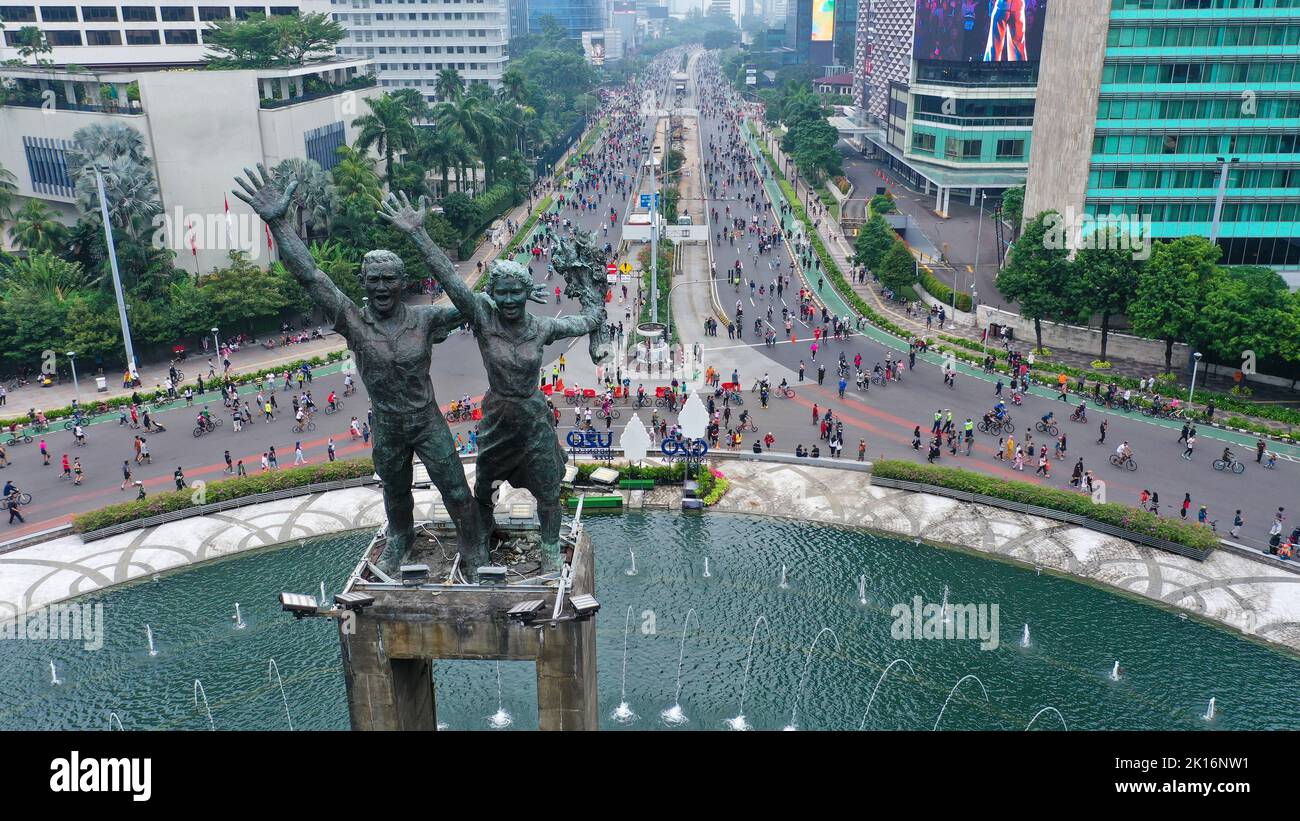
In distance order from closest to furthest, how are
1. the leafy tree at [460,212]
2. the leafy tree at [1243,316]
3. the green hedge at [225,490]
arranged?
the green hedge at [225,490] → the leafy tree at [1243,316] → the leafy tree at [460,212]

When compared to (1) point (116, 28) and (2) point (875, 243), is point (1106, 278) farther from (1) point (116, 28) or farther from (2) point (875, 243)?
(1) point (116, 28)

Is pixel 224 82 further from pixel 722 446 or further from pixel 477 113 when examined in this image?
Answer: pixel 722 446

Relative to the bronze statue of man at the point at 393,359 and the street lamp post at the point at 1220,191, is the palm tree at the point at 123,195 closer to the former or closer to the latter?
the bronze statue of man at the point at 393,359

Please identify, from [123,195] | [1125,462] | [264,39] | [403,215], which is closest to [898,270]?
[1125,462]

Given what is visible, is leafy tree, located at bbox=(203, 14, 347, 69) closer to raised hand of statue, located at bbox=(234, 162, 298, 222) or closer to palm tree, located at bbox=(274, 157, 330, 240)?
palm tree, located at bbox=(274, 157, 330, 240)

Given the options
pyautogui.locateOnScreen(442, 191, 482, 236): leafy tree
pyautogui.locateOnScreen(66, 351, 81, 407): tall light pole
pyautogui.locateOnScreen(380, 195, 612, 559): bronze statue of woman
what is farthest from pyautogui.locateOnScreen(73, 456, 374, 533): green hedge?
pyautogui.locateOnScreen(442, 191, 482, 236): leafy tree

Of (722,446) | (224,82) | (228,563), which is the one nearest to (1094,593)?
(722,446)

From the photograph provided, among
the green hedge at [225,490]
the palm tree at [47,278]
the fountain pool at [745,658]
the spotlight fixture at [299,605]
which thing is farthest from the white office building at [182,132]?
the spotlight fixture at [299,605]
